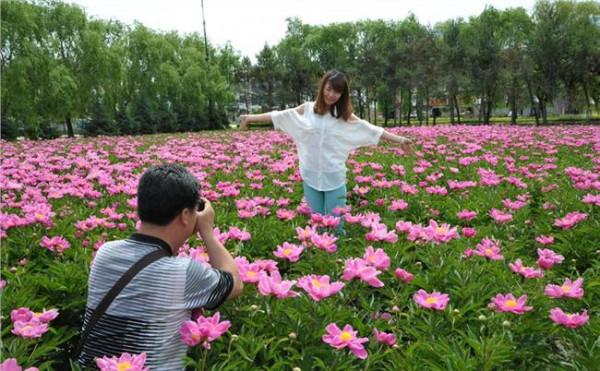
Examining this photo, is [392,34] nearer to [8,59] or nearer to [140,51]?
[140,51]

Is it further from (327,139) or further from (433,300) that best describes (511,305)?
(327,139)

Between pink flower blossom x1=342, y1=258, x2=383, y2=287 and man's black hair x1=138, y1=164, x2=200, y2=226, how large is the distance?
69cm

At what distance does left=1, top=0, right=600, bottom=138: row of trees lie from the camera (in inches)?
845

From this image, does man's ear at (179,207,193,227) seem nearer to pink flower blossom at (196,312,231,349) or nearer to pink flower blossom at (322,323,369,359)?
pink flower blossom at (196,312,231,349)

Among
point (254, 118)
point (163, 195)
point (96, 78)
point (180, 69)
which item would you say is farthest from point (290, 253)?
point (180, 69)

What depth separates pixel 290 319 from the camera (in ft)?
6.56

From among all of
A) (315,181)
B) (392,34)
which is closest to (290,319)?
(315,181)

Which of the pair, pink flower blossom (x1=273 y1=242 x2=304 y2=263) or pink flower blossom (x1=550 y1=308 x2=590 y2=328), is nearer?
pink flower blossom (x1=550 y1=308 x2=590 y2=328)

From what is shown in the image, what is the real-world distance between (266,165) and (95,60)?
2073 centimetres

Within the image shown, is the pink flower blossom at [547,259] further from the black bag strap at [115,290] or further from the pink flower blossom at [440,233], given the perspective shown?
the black bag strap at [115,290]

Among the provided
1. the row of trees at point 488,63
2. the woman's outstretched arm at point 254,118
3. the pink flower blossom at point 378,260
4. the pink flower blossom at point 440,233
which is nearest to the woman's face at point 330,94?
the woman's outstretched arm at point 254,118

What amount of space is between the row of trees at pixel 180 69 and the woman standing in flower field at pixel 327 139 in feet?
65.4

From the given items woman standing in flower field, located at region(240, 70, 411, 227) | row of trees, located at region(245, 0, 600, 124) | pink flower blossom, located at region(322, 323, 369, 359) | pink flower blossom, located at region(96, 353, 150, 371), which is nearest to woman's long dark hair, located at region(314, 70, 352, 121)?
woman standing in flower field, located at region(240, 70, 411, 227)

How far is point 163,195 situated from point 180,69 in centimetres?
3458
